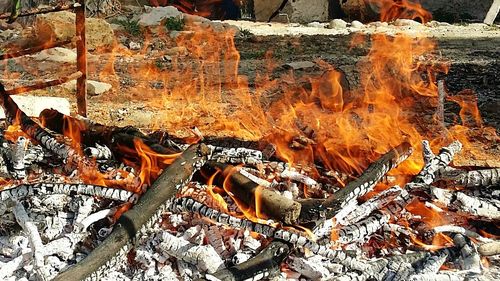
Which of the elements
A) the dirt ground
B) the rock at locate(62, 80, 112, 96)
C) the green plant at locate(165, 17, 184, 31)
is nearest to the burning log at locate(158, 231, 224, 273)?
the dirt ground

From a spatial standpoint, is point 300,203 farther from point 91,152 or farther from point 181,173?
point 91,152

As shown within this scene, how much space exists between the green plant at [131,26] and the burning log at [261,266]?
938cm

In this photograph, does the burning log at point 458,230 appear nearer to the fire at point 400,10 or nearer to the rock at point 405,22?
the rock at point 405,22

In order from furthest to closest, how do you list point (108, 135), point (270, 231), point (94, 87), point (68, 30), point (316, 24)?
point (316, 24)
point (68, 30)
point (94, 87)
point (108, 135)
point (270, 231)

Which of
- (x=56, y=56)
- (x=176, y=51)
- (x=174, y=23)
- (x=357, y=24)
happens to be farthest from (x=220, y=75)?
(x=357, y=24)

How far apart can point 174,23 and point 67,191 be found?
912 centimetres

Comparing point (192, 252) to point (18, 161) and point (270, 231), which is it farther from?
point (18, 161)

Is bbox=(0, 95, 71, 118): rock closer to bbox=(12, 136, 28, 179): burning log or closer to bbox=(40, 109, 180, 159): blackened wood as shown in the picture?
bbox=(40, 109, 180, 159): blackened wood

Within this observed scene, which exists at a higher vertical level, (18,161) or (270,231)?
(270,231)

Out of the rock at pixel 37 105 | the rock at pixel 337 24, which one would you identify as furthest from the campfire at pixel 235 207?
the rock at pixel 337 24

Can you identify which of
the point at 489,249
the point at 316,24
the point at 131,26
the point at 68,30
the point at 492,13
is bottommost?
the point at 131,26

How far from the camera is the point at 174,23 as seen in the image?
40.8 ft

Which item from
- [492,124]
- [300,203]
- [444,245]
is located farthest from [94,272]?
[492,124]

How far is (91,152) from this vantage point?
4.27 m
